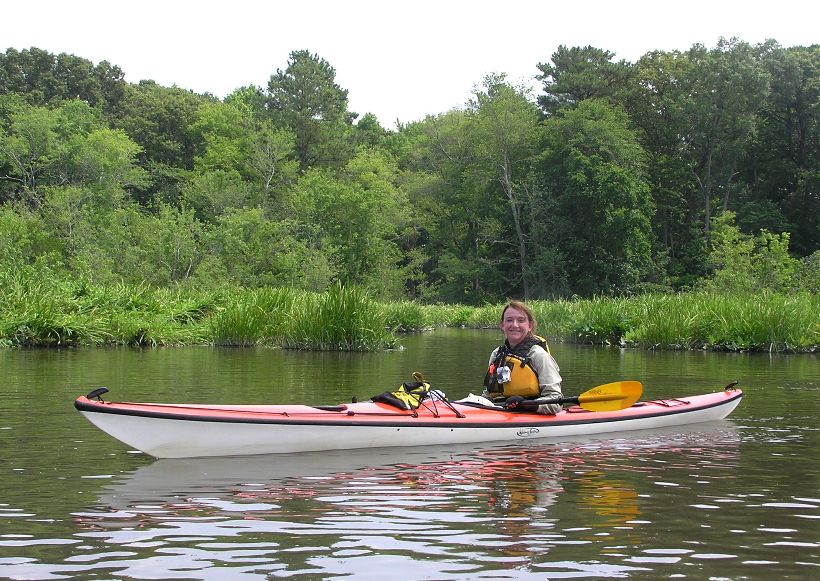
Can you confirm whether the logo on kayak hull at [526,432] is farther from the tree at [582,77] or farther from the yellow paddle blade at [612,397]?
the tree at [582,77]

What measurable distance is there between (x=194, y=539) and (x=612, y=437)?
4.81m

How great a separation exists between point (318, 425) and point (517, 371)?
1.95 meters

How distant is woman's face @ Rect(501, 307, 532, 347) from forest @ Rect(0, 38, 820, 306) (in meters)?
31.4

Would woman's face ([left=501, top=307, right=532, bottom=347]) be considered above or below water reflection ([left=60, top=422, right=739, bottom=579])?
above

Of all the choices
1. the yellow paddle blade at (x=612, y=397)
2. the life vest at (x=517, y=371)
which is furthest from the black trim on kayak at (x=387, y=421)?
the life vest at (x=517, y=371)

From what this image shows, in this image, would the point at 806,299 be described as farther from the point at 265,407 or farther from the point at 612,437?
the point at 265,407

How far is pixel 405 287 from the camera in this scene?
195 feet

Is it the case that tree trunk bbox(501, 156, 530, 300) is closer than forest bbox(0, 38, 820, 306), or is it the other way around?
forest bbox(0, 38, 820, 306)

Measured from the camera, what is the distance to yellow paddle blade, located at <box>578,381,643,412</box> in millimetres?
8961

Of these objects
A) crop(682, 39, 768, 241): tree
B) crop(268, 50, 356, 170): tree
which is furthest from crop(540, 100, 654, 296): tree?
crop(268, 50, 356, 170): tree

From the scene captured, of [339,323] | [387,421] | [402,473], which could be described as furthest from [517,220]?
[402,473]

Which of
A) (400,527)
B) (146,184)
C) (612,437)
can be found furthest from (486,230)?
(400,527)

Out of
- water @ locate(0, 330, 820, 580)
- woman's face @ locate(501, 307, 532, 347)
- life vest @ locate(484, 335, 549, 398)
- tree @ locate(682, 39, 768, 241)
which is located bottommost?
water @ locate(0, 330, 820, 580)

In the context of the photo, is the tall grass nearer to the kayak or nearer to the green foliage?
the green foliage
